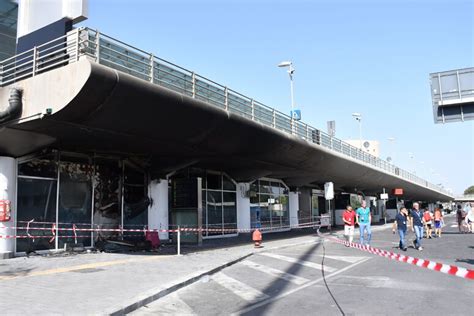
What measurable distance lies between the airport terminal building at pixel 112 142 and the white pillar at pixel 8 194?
1.2 inches

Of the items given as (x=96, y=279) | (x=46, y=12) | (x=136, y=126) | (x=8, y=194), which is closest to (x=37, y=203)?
(x=8, y=194)

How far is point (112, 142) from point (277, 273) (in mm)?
7655

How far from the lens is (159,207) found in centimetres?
2002

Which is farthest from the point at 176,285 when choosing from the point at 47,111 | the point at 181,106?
the point at 181,106

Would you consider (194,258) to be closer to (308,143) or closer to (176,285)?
(176,285)

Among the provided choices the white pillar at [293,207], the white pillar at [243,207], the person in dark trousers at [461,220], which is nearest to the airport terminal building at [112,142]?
the white pillar at [243,207]

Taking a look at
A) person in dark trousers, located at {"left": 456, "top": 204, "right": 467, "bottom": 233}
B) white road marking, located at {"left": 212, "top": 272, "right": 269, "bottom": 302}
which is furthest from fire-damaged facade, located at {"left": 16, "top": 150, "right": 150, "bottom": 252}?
person in dark trousers, located at {"left": 456, "top": 204, "right": 467, "bottom": 233}

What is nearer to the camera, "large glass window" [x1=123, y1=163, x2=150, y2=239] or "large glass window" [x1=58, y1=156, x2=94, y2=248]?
"large glass window" [x1=58, y1=156, x2=94, y2=248]

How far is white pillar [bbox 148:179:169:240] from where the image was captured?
19.6 meters

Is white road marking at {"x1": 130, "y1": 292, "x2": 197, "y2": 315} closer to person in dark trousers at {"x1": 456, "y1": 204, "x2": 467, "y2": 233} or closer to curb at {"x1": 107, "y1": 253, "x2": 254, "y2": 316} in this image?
curb at {"x1": 107, "y1": 253, "x2": 254, "y2": 316}

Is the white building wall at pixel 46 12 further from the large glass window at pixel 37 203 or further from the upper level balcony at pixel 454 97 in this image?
the upper level balcony at pixel 454 97

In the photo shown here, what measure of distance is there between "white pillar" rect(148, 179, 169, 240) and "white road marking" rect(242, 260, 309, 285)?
6.80 meters

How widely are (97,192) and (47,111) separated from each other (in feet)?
20.1

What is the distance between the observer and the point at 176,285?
30.7 feet
